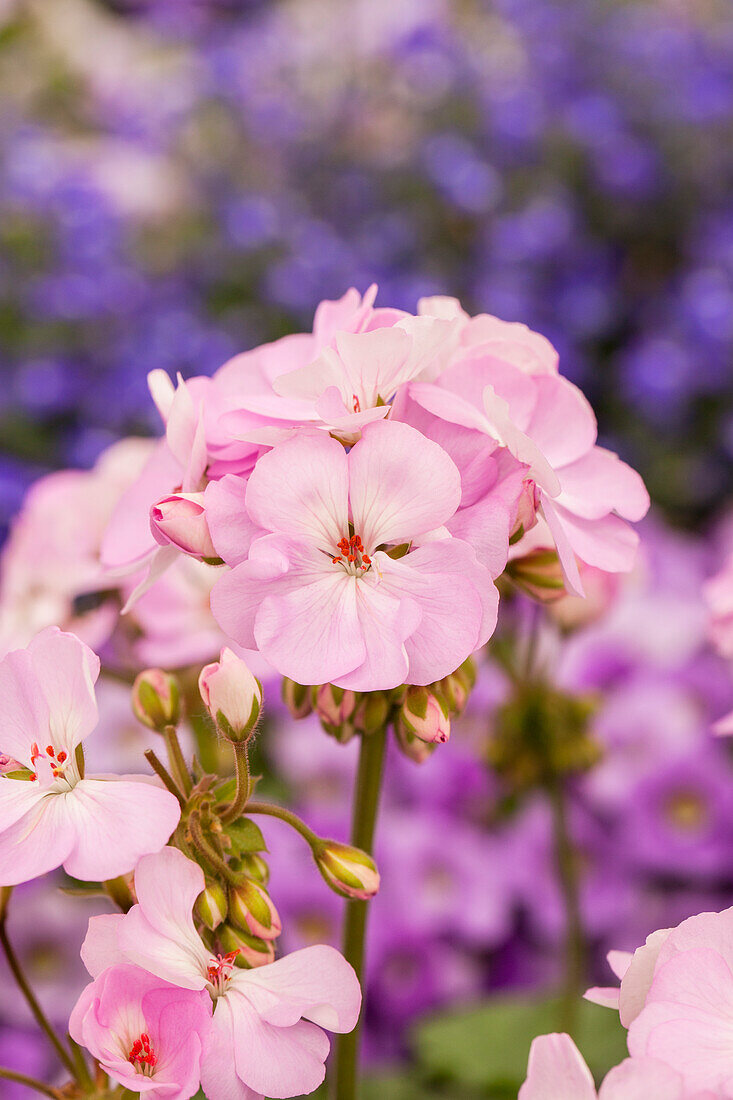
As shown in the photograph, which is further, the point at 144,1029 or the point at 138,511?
the point at 138,511

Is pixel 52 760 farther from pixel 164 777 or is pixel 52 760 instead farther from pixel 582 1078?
pixel 582 1078

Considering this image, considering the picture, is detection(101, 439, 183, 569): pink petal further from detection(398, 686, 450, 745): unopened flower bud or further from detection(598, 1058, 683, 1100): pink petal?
detection(598, 1058, 683, 1100): pink petal

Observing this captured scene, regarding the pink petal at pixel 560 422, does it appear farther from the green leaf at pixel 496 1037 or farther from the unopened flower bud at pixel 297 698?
the green leaf at pixel 496 1037

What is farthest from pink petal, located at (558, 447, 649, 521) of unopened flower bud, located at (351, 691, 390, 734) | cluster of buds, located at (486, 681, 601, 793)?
cluster of buds, located at (486, 681, 601, 793)

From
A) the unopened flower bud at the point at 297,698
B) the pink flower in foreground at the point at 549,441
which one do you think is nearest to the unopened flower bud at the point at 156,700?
the unopened flower bud at the point at 297,698

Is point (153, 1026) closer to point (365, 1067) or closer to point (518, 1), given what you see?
point (365, 1067)

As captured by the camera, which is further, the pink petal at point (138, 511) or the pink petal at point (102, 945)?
the pink petal at point (138, 511)

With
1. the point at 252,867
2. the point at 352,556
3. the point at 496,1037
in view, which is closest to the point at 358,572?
the point at 352,556
